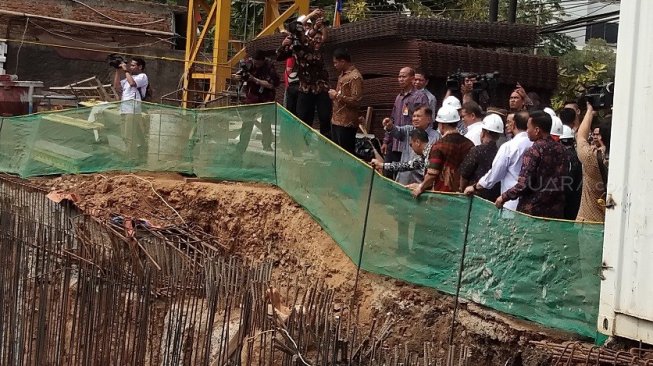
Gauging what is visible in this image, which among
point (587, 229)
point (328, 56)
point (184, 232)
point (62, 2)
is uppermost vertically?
point (62, 2)

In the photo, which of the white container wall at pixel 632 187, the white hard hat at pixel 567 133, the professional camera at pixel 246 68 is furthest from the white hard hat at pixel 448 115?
the professional camera at pixel 246 68

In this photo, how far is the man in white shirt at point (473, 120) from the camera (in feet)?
28.7

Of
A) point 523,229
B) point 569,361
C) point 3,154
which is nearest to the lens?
point 569,361

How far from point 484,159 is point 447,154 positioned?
310 millimetres

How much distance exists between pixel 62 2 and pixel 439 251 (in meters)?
16.9

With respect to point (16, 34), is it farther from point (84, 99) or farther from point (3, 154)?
point (3, 154)

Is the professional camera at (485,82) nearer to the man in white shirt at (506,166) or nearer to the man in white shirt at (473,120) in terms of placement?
the man in white shirt at (473,120)

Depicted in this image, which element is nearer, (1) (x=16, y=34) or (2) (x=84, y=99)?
(2) (x=84, y=99)

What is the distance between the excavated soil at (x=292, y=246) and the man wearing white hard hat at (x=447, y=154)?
33.6 inches

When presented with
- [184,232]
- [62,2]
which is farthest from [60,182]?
[62,2]

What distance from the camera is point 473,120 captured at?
8938mm

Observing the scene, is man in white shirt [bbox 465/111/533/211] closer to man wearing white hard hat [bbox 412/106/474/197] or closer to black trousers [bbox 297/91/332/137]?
man wearing white hard hat [bbox 412/106/474/197]

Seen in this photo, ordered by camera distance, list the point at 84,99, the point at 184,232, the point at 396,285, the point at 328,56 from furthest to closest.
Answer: the point at 84,99 < the point at 328,56 < the point at 184,232 < the point at 396,285

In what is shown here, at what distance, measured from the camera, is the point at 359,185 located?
8.92 meters
